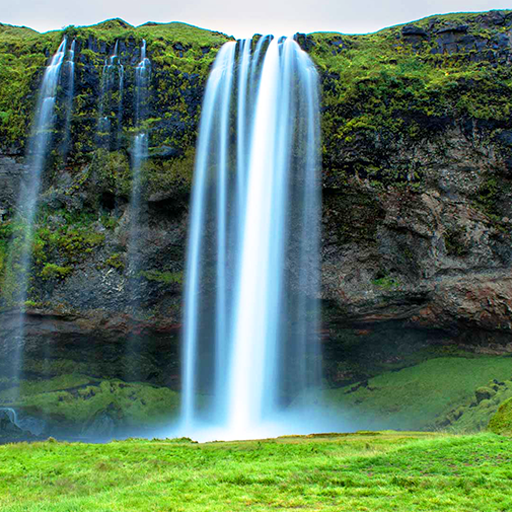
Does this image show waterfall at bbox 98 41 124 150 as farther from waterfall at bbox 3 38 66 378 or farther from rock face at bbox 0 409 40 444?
rock face at bbox 0 409 40 444

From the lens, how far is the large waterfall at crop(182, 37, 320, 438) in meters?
30.8

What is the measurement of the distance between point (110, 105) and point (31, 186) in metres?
7.03

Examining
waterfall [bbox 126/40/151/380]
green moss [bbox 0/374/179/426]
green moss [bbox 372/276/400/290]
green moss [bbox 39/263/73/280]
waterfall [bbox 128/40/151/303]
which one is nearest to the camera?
green moss [bbox 0/374/179/426]

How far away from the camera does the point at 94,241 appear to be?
106ft

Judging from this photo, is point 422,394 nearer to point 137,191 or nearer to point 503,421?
point 503,421

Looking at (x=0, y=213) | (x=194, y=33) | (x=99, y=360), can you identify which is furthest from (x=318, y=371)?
(x=194, y=33)

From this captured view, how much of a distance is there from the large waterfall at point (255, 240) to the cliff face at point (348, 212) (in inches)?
40.6

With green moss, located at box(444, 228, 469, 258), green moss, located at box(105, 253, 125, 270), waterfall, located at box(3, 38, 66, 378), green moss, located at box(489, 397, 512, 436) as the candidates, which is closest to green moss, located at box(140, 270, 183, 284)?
green moss, located at box(105, 253, 125, 270)

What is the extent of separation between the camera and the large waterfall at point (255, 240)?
30797 mm

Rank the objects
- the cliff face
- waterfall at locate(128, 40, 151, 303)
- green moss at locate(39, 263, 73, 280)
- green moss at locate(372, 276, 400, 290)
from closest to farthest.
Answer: the cliff face → green moss at locate(372, 276, 400, 290) → green moss at locate(39, 263, 73, 280) → waterfall at locate(128, 40, 151, 303)

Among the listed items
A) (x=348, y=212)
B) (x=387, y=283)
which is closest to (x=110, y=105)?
(x=348, y=212)

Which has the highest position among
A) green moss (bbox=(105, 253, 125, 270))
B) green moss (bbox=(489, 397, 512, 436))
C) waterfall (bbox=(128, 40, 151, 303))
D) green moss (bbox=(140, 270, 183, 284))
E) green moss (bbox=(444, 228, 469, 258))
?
waterfall (bbox=(128, 40, 151, 303))

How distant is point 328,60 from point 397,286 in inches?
599

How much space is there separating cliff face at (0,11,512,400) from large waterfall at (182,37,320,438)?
103 centimetres
